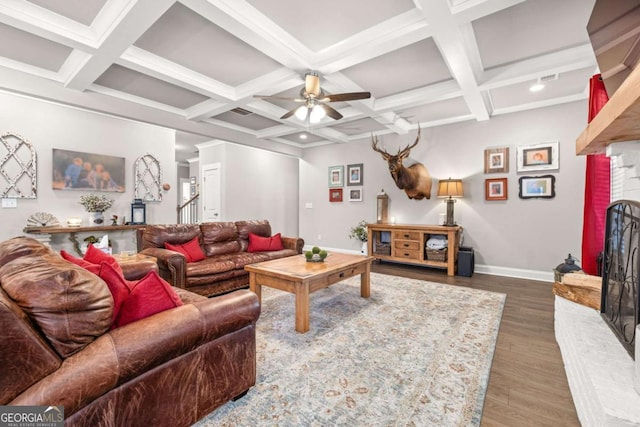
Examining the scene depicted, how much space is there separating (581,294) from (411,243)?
3.00m

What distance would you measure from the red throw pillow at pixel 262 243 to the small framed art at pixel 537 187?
390cm

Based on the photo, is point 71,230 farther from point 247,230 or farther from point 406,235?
point 406,235

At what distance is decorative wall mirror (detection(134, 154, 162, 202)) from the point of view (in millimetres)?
4738

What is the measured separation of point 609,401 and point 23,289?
2.26m

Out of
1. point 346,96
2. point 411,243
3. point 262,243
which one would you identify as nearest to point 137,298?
point 346,96

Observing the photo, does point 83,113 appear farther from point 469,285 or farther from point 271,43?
point 469,285

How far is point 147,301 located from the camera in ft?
4.51

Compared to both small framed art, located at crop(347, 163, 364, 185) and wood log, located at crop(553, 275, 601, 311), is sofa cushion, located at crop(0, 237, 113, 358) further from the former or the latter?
small framed art, located at crop(347, 163, 364, 185)

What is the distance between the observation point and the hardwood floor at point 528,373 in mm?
1532

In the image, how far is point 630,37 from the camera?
130cm

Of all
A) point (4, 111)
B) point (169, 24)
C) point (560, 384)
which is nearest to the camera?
point (560, 384)

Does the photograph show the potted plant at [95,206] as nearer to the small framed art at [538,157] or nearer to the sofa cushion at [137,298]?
the sofa cushion at [137,298]

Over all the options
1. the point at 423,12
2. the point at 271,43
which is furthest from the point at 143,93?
the point at 423,12

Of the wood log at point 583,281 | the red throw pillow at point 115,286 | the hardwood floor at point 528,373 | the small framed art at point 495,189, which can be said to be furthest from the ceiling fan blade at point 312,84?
the small framed art at point 495,189
